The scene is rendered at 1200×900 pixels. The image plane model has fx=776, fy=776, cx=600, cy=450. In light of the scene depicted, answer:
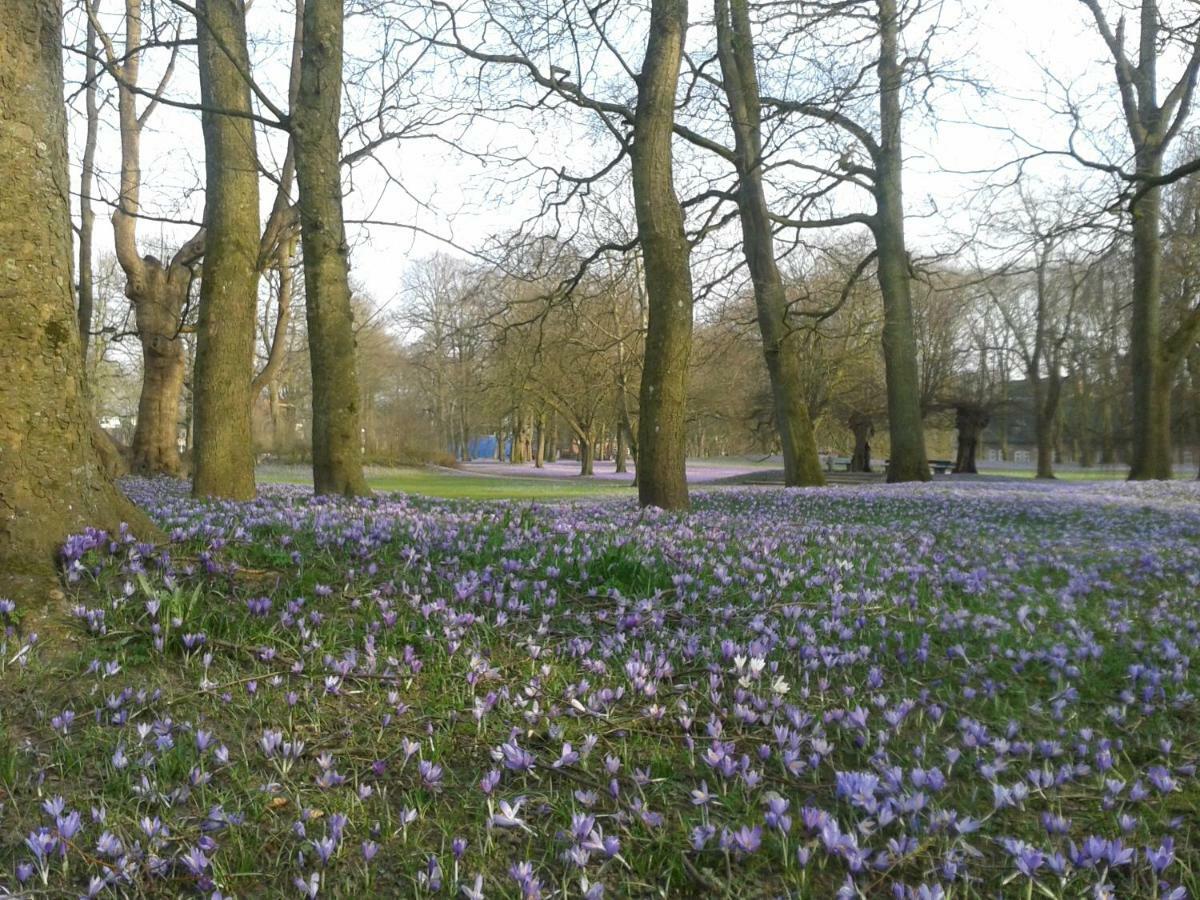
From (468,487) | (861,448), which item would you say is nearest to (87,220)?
(468,487)

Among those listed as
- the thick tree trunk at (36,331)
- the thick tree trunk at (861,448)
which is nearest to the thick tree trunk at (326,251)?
the thick tree trunk at (36,331)

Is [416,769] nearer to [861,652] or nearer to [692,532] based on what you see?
[861,652]

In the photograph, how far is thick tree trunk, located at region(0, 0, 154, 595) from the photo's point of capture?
3.65 metres

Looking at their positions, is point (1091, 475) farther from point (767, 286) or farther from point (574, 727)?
point (574, 727)

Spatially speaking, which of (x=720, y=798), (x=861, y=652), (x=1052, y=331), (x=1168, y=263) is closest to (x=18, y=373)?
(x=720, y=798)

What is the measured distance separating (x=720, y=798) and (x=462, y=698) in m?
1.13

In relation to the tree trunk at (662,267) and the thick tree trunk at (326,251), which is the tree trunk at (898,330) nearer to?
the tree trunk at (662,267)

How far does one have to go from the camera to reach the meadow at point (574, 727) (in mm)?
2139

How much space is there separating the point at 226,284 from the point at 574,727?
8616 mm

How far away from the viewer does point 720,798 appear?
8.15 ft

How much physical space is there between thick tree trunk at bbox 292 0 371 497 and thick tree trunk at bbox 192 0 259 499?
2.85 feet

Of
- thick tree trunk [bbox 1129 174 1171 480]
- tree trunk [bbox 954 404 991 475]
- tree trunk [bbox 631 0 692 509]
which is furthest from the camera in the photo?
tree trunk [bbox 954 404 991 475]

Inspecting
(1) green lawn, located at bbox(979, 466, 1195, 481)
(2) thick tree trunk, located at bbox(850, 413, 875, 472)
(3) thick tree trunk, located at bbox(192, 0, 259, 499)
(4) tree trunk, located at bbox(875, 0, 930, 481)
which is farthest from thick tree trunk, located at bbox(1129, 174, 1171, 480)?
(3) thick tree trunk, located at bbox(192, 0, 259, 499)

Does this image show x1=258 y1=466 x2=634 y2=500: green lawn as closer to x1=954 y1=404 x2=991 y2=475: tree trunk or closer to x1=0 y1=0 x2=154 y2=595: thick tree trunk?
x1=0 y1=0 x2=154 y2=595: thick tree trunk
